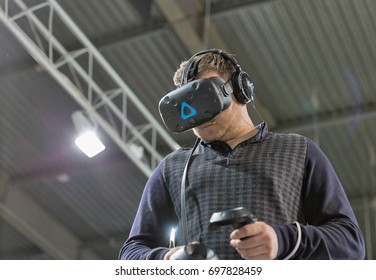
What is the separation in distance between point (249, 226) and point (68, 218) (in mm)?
6249

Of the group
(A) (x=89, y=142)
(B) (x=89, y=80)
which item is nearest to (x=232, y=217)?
(B) (x=89, y=80)

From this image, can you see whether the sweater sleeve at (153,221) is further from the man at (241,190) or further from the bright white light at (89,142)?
the bright white light at (89,142)

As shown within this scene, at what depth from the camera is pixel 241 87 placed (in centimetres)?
121

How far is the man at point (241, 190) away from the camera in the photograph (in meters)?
1.04

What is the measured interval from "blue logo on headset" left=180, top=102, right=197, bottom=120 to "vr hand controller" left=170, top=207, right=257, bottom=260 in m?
0.21

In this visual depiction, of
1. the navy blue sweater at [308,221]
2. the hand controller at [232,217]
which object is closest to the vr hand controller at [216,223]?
the hand controller at [232,217]

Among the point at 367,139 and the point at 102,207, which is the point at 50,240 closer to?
the point at 102,207

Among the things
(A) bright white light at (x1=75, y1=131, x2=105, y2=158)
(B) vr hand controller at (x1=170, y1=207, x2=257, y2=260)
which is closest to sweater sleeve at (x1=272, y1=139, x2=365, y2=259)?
(B) vr hand controller at (x1=170, y1=207, x2=257, y2=260)

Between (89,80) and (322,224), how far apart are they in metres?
3.73

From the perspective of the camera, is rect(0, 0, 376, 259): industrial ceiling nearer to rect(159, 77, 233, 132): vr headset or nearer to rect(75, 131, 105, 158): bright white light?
rect(75, 131, 105, 158): bright white light

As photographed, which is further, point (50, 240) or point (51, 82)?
point (50, 240)

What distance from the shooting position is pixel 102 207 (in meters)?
6.66

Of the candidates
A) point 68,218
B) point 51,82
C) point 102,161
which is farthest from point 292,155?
→ point 68,218
